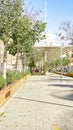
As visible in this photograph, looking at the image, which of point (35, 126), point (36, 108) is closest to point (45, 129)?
point (35, 126)

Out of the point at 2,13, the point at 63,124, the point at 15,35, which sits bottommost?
the point at 63,124

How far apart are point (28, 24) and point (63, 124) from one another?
16.1 metres

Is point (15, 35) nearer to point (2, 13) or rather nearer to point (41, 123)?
point (2, 13)

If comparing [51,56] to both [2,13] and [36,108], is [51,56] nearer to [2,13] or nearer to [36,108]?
[2,13]

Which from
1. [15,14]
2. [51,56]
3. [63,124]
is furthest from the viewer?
[51,56]

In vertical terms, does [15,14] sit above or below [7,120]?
above

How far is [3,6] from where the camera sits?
24312 millimetres

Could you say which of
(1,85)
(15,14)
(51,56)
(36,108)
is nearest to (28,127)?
(36,108)

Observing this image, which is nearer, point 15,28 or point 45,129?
point 45,129

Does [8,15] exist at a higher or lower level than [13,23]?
higher

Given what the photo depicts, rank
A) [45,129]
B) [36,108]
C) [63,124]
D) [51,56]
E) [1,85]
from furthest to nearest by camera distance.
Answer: [51,56] < [1,85] < [36,108] < [63,124] < [45,129]

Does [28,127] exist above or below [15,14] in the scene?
below

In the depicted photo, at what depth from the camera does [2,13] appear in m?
24.4

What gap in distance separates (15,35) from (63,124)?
51.8 feet
